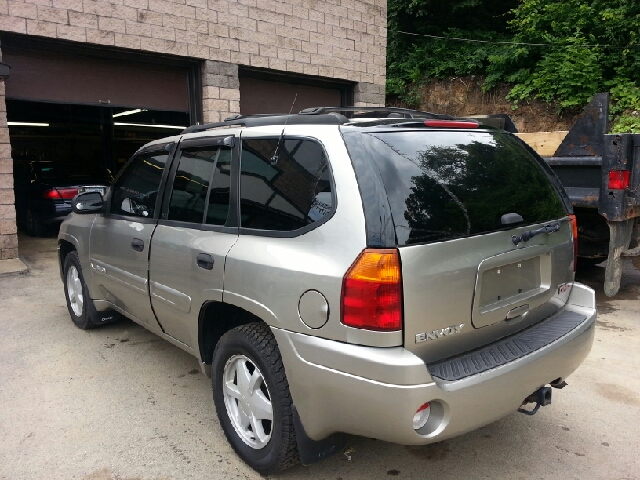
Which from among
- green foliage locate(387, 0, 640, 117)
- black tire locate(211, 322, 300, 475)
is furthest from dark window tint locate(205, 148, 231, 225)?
green foliage locate(387, 0, 640, 117)

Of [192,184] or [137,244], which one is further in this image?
[137,244]

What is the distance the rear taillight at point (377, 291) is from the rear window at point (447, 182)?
120 mm

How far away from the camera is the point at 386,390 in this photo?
6.96 feet

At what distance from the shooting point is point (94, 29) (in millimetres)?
8422

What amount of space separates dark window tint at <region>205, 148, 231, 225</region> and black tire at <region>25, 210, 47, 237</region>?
9.45 m

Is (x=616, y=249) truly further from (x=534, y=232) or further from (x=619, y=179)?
(x=534, y=232)

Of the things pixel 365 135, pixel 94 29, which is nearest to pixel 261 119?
pixel 365 135

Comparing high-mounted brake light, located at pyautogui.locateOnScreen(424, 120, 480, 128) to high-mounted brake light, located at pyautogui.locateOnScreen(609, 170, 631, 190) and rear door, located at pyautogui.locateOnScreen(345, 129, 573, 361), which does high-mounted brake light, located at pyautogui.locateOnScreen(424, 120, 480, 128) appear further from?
high-mounted brake light, located at pyautogui.locateOnScreen(609, 170, 631, 190)

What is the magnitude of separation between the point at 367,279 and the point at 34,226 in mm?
11120

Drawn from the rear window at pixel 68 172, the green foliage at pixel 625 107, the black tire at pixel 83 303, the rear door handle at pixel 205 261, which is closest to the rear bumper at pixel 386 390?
Result: the rear door handle at pixel 205 261

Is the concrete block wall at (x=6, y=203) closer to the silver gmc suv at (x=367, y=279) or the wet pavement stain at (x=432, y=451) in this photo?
the silver gmc suv at (x=367, y=279)

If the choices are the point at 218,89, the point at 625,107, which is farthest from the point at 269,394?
the point at 625,107

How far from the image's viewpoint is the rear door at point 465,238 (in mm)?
2252

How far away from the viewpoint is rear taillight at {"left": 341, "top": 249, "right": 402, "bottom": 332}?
7.13 feet
